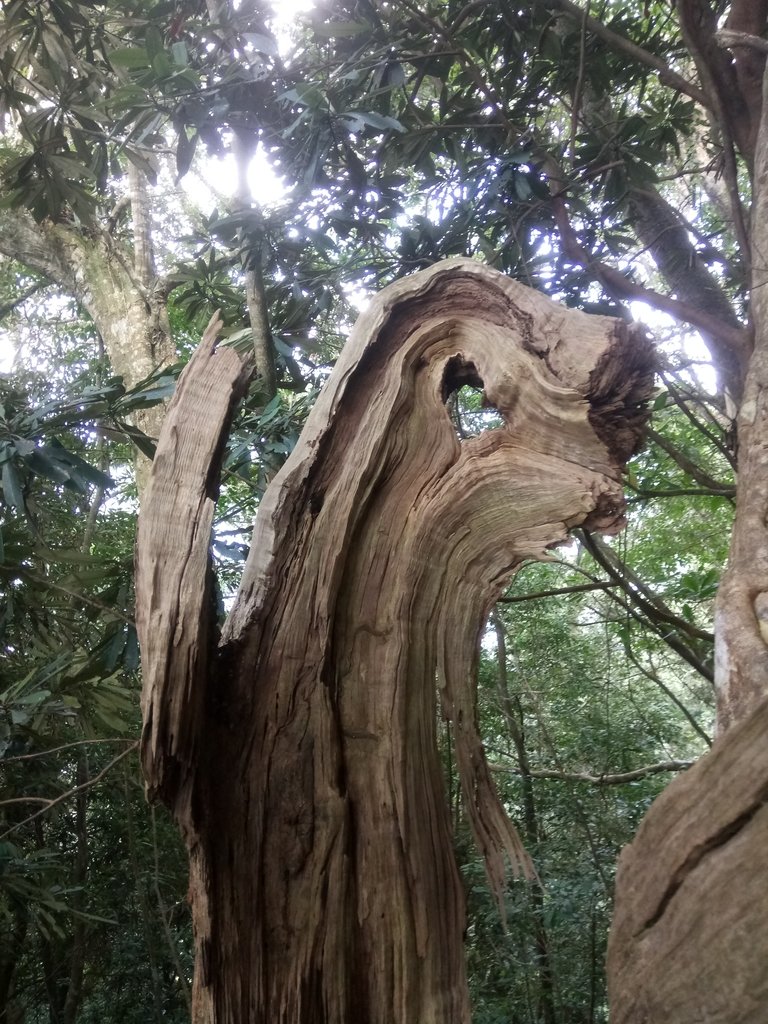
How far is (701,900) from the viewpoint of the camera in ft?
1.91

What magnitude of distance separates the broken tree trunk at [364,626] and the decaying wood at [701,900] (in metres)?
0.28

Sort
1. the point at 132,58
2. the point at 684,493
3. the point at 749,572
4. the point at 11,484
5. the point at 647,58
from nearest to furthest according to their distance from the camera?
the point at 749,572, the point at 11,484, the point at 132,58, the point at 647,58, the point at 684,493

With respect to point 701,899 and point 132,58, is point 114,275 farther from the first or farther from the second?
point 701,899

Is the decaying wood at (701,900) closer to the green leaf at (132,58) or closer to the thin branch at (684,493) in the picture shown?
the thin branch at (684,493)

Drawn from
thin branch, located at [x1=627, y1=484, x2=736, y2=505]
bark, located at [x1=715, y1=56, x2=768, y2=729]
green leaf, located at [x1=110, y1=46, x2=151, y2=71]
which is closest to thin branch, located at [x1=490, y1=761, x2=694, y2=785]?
thin branch, located at [x1=627, y1=484, x2=736, y2=505]

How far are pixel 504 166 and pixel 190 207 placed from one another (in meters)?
4.19

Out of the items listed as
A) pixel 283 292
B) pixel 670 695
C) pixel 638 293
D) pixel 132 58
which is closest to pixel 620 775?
pixel 670 695

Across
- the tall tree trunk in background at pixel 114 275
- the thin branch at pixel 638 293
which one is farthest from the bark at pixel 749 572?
the tall tree trunk in background at pixel 114 275

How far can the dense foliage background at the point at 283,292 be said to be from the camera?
1943 millimetres

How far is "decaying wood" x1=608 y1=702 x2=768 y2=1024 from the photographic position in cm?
54

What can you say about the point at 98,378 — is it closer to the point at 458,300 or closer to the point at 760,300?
the point at 458,300

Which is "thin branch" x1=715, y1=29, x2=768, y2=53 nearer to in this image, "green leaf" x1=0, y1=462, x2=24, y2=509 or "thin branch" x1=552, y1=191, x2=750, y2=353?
"thin branch" x1=552, y1=191, x2=750, y2=353

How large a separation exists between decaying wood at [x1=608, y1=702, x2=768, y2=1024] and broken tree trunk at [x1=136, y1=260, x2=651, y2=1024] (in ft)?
0.91

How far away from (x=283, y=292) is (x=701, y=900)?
2.14 m
